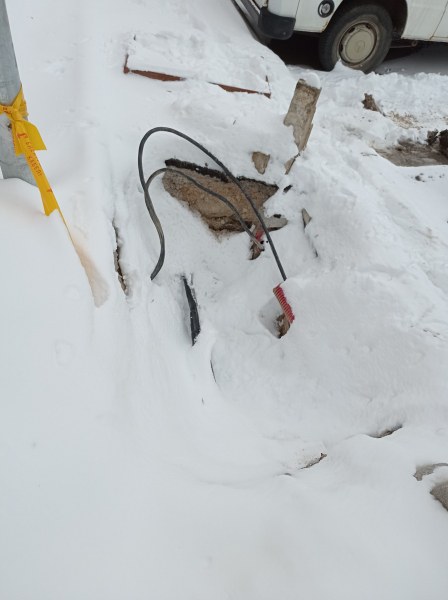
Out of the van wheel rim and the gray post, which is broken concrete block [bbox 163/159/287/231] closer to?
the gray post

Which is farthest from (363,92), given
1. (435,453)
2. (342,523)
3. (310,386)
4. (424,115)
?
(342,523)

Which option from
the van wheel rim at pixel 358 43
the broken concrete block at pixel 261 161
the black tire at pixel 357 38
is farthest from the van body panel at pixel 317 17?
the broken concrete block at pixel 261 161

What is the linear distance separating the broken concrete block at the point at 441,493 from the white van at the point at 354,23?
14.5ft

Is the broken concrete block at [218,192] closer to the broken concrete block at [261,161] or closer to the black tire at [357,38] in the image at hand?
the broken concrete block at [261,161]

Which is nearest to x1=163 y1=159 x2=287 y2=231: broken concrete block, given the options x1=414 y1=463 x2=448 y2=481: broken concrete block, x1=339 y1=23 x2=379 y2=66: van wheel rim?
x1=414 y1=463 x2=448 y2=481: broken concrete block

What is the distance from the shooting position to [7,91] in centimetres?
159

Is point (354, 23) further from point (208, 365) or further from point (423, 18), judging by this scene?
point (208, 365)

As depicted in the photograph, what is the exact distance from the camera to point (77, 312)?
5.08 feet

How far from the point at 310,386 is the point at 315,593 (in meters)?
1.08

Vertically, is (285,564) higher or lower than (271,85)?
lower

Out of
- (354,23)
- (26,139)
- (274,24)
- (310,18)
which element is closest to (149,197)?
(26,139)

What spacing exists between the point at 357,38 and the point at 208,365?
14.5 feet

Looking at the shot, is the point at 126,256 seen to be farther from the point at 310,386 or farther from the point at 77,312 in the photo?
the point at 310,386

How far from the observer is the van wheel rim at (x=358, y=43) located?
479cm
